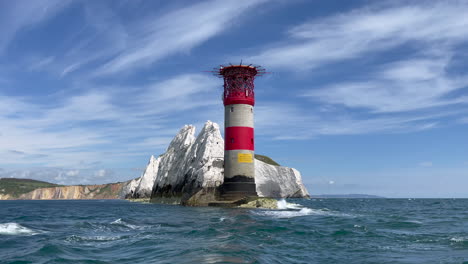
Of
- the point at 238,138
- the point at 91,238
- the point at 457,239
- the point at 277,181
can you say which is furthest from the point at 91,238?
the point at 277,181

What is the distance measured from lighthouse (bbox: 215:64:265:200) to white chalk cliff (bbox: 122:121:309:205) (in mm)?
8163

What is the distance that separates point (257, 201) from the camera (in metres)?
48.3

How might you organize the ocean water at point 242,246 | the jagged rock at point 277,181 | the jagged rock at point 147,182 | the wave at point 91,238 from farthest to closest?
the jagged rock at point 147,182 → the jagged rock at point 277,181 → the wave at point 91,238 → the ocean water at point 242,246

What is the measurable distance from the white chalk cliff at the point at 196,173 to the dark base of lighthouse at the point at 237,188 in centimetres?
708

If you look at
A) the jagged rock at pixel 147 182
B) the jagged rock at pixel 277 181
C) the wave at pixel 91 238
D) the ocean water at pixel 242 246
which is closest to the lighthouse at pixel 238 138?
the ocean water at pixel 242 246

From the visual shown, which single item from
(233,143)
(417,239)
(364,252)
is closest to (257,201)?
(233,143)

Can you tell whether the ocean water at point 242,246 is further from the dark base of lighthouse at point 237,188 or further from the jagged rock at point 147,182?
the jagged rock at point 147,182

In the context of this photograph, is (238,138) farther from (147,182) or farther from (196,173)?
(147,182)

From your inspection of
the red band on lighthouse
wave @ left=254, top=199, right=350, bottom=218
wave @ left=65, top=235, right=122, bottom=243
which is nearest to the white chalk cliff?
the red band on lighthouse

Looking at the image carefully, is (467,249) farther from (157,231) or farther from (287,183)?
(287,183)

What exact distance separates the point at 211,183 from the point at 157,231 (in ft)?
119

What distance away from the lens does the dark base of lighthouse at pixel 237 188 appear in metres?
51.1

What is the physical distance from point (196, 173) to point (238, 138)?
57.1ft

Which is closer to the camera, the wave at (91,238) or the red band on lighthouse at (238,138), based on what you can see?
Result: the wave at (91,238)
